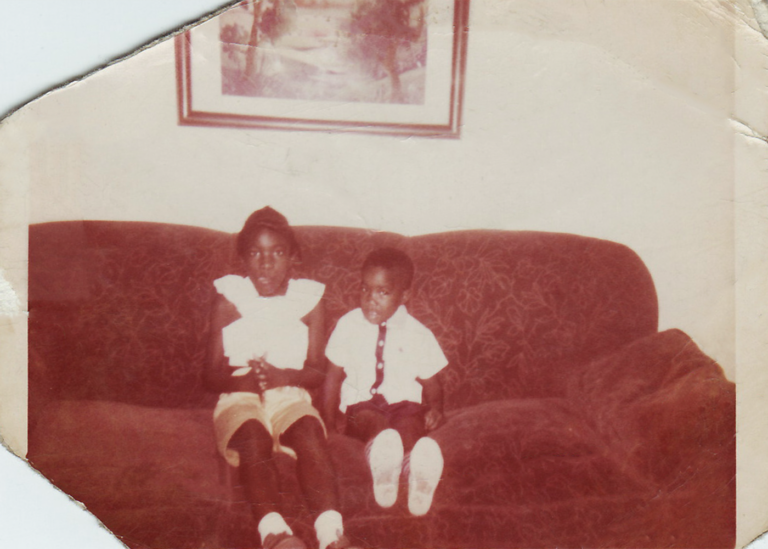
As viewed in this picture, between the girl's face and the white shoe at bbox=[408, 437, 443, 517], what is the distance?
645mm

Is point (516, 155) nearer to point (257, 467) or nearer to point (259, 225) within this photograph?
point (259, 225)

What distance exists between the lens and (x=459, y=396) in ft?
6.06

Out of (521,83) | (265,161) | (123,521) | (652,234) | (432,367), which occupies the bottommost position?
(123,521)

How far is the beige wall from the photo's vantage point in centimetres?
179

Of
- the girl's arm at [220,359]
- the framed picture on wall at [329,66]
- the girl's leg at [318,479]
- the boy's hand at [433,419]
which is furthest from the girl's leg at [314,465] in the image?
the framed picture on wall at [329,66]

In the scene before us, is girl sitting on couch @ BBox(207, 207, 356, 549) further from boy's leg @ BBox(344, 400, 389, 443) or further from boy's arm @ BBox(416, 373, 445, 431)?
boy's arm @ BBox(416, 373, 445, 431)

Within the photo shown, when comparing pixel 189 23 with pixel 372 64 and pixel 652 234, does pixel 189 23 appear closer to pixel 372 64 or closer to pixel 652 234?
pixel 372 64

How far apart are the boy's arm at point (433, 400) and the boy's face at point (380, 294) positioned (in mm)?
235

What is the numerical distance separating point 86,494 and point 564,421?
1472mm

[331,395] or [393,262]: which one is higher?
[393,262]

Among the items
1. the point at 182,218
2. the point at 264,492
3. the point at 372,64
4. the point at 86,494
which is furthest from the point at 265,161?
the point at 86,494

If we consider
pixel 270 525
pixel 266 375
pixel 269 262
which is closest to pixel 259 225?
pixel 269 262

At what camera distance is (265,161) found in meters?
1.81

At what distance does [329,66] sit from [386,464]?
1220 millimetres
